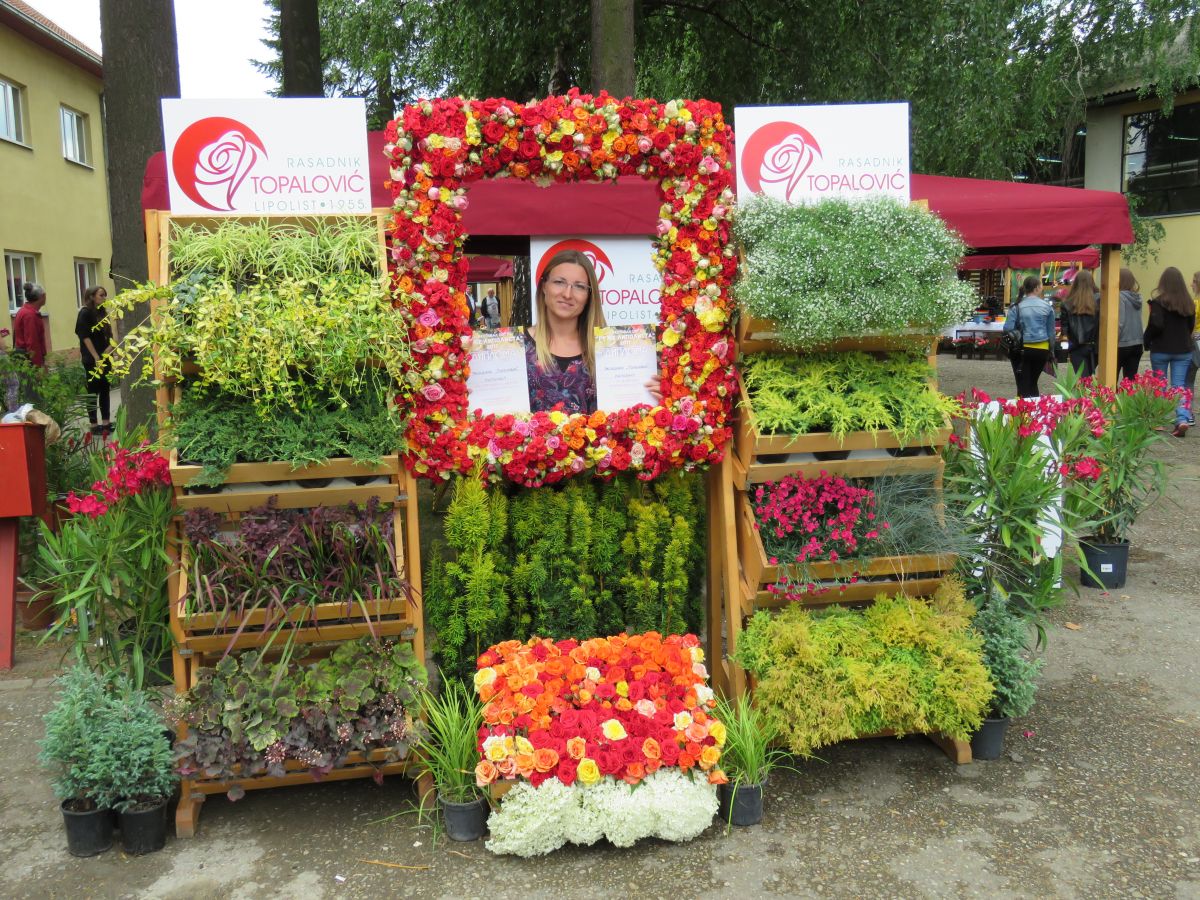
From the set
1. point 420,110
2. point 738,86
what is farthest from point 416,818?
point 738,86

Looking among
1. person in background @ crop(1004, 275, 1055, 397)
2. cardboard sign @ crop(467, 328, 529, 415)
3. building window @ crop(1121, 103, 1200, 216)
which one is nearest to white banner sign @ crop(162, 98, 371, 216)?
cardboard sign @ crop(467, 328, 529, 415)

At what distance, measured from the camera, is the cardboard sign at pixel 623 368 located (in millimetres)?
3768

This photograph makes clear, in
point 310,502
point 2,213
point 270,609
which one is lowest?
point 270,609

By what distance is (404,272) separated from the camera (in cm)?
345

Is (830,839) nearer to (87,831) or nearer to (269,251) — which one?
(87,831)

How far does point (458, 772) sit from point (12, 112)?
18.3 meters

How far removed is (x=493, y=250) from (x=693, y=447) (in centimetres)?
449

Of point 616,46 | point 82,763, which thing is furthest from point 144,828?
point 616,46

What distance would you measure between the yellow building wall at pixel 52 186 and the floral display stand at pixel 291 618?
15301 millimetres

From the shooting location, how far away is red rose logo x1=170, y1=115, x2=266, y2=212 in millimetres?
3477

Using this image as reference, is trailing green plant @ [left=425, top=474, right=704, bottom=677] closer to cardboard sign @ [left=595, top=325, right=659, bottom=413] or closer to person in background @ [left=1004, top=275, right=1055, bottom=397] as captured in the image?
cardboard sign @ [left=595, top=325, right=659, bottom=413]

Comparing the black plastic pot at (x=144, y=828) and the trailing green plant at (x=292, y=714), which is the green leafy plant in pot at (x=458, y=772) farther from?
the black plastic pot at (x=144, y=828)

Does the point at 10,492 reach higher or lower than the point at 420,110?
lower

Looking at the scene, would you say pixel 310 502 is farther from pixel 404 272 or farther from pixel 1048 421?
pixel 1048 421
